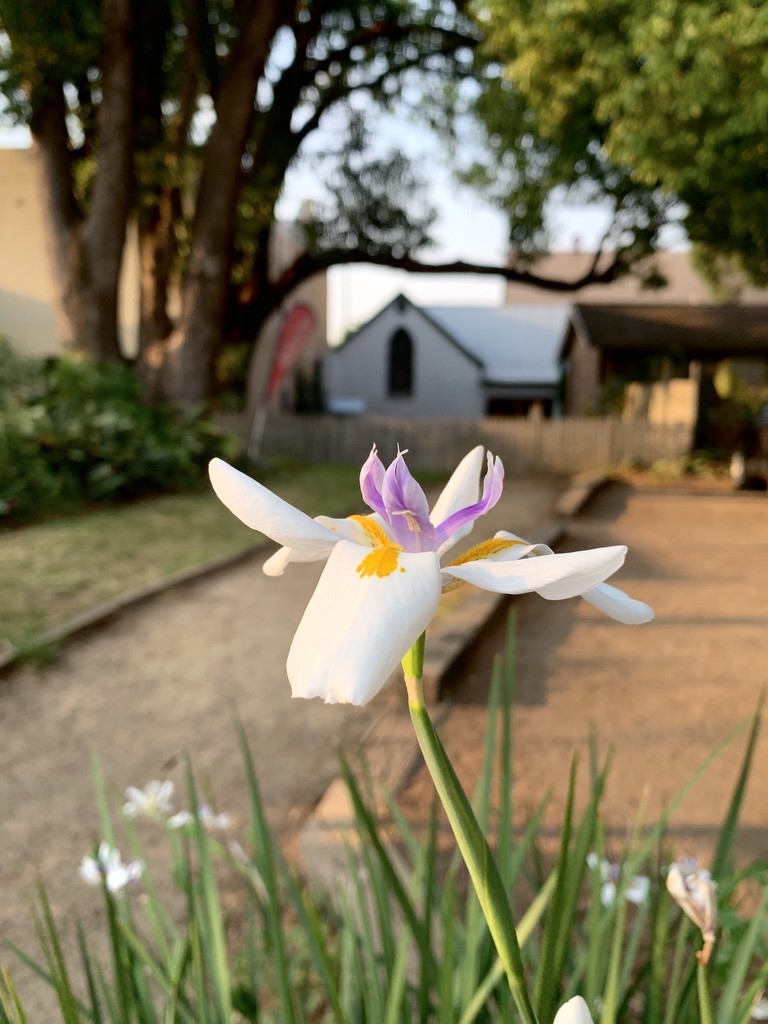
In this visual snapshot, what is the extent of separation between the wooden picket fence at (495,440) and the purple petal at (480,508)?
51.0 ft

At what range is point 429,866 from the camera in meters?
1.19

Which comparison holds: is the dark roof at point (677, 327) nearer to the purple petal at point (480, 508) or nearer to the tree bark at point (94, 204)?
the tree bark at point (94, 204)

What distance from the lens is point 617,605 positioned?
0.65m

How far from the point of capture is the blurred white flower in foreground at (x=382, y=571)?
522mm

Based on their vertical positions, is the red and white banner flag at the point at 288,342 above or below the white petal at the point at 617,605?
below

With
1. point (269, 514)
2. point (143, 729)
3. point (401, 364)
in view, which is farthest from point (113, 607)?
point (401, 364)

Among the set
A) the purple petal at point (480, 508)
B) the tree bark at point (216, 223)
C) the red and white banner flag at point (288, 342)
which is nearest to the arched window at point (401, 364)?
the red and white banner flag at point (288, 342)

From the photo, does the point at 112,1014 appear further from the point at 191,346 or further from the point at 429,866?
the point at 191,346

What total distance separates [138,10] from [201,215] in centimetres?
286

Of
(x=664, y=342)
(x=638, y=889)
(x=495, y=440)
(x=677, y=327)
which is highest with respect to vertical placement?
(x=677, y=327)

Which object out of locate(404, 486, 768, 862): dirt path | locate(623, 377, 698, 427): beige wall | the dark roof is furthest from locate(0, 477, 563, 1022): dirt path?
the dark roof

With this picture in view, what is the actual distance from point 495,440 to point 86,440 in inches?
388

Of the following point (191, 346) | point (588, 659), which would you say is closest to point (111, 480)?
point (191, 346)

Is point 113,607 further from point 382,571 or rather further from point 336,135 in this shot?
point 336,135
